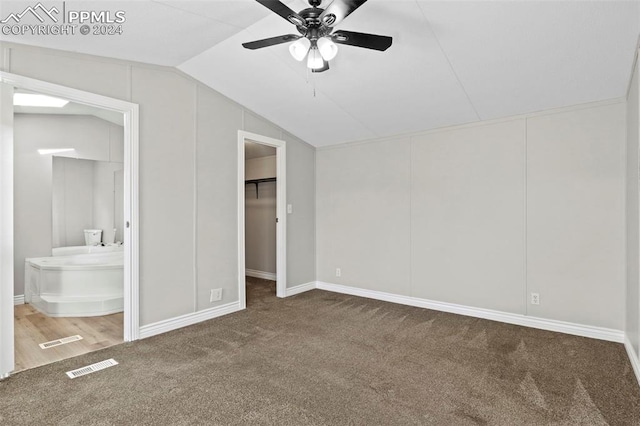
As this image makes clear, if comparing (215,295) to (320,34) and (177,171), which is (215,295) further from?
(320,34)

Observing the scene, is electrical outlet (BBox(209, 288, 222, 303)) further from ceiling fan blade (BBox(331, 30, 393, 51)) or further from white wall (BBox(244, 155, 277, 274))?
ceiling fan blade (BBox(331, 30, 393, 51))

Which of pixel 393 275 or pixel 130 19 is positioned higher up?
pixel 130 19

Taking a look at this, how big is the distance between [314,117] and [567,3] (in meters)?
2.71

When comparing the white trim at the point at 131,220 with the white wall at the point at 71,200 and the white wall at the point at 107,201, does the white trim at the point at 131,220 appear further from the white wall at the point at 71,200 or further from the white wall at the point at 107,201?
the white wall at the point at 71,200

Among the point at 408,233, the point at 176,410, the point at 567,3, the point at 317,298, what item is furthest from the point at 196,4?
the point at 317,298

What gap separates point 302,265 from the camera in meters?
5.07

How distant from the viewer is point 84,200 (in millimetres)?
5023

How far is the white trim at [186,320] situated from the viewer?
3.26 metres

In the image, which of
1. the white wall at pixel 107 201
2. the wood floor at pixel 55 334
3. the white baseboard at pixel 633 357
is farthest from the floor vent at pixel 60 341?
the white baseboard at pixel 633 357

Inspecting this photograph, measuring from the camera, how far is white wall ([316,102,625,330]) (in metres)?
3.16

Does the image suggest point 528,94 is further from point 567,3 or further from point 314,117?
point 314,117

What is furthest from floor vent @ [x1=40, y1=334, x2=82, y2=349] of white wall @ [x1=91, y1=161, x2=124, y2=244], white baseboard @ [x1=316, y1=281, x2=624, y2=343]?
white baseboard @ [x1=316, y1=281, x2=624, y2=343]

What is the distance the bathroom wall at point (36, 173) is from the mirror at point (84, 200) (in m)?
0.11

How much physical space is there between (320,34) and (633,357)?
3349 mm
